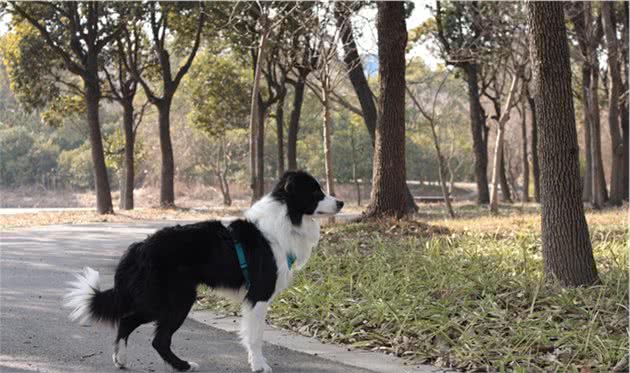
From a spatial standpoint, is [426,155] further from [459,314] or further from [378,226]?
[459,314]

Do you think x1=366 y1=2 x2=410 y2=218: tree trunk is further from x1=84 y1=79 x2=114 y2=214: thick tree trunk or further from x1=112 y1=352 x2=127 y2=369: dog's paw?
x1=84 y1=79 x2=114 y2=214: thick tree trunk

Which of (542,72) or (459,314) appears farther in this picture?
(542,72)

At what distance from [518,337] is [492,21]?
20613 mm

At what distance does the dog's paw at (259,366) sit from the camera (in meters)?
5.55

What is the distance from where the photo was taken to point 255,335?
219 inches

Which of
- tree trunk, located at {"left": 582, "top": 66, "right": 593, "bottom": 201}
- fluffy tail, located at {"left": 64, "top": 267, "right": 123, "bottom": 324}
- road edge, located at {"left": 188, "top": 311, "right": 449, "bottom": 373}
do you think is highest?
tree trunk, located at {"left": 582, "top": 66, "right": 593, "bottom": 201}

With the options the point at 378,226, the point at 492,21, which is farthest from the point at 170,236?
the point at 492,21

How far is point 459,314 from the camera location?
6.82 m

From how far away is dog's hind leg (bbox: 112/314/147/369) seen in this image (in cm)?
552

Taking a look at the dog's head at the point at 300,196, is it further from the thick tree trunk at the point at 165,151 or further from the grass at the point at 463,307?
the thick tree trunk at the point at 165,151

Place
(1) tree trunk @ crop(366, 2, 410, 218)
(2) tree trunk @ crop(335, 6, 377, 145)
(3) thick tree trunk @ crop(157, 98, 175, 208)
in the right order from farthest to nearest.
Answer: (3) thick tree trunk @ crop(157, 98, 175, 208)
(2) tree trunk @ crop(335, 6, 377, 145)
(1) tree trunk @ crop(366, 2, 410, 218)

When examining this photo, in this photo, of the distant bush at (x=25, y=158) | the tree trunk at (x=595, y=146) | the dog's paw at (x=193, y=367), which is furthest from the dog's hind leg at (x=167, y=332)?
the distant bush at (x=25, y=158)

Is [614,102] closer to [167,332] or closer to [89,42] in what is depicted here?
[89,42]

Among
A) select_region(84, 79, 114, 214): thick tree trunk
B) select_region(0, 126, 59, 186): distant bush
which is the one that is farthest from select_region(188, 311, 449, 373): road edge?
select_region(0, 126, 59, 186): distant bush
